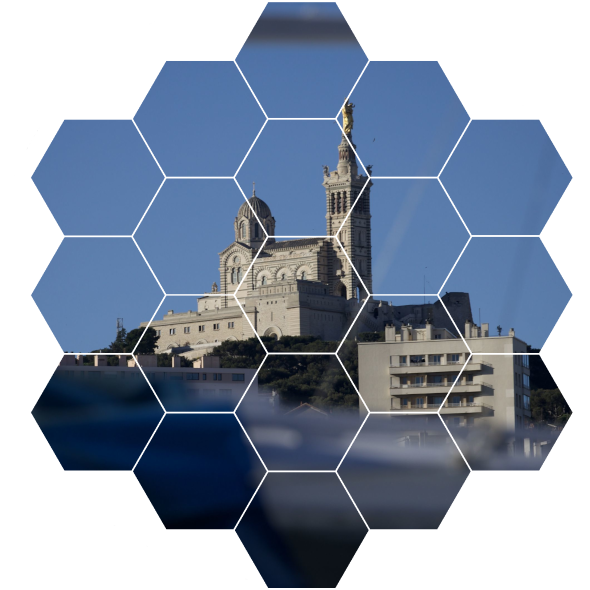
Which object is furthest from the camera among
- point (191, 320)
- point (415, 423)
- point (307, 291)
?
point (307, 291)

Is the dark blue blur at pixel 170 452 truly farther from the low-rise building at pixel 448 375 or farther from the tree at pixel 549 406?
the tree at pixel 549 406

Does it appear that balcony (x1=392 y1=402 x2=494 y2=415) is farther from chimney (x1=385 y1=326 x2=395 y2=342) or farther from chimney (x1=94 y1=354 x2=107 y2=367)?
chimney (x1=94 y1=354 x2=107 y2=367)

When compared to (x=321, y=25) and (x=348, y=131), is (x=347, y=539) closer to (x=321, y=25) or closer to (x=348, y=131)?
(x=348, y=131)

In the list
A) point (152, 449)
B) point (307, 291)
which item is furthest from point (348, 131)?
point (152, 449)

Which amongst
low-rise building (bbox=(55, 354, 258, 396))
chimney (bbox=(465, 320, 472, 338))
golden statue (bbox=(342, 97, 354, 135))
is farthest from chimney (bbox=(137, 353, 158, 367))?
chimney (bbox=(465, 320, 472, 338))

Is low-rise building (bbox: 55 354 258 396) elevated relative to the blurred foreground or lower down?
elevated

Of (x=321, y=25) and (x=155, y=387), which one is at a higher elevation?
(x=321, y=25)
